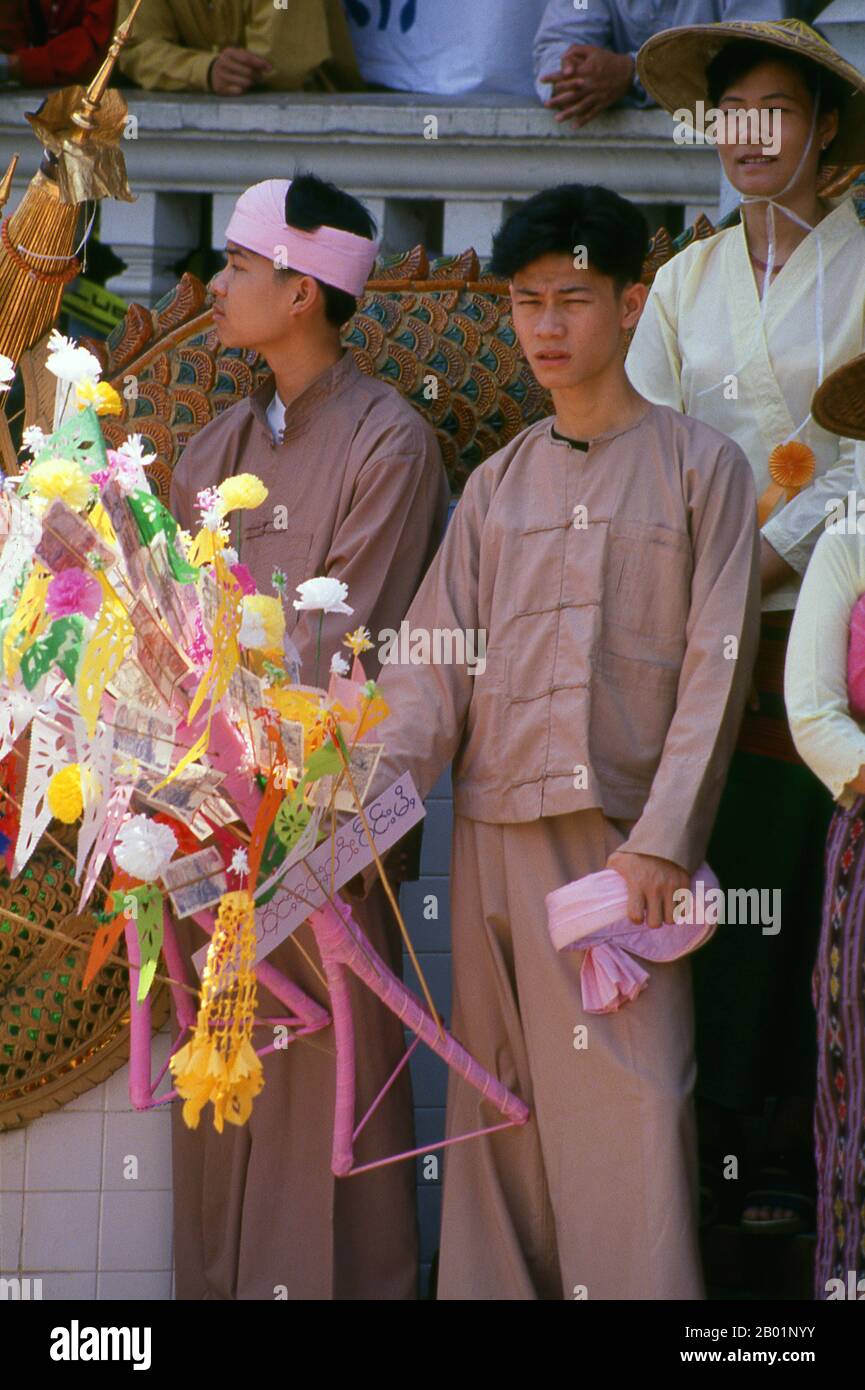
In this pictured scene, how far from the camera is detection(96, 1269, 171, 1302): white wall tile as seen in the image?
4.79 metres

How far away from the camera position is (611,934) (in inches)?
156

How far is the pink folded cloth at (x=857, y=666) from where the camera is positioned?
12.7 ft

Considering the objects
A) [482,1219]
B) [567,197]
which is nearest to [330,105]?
[567,197]

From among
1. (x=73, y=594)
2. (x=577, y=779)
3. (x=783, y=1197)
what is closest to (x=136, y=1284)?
(x=783, y=1197)

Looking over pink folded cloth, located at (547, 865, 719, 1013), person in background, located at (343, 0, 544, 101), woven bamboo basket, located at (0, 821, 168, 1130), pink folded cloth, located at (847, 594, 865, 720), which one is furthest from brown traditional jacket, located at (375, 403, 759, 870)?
person in background, located at (343, 0, 544, 101)

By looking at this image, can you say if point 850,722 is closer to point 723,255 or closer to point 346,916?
point 346,916

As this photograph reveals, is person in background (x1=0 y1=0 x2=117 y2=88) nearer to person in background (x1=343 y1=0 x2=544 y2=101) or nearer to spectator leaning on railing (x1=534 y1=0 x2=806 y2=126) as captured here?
person in background (x1=343 y1=0 x2=544 y2=101)

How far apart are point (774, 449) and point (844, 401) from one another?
1.40ft

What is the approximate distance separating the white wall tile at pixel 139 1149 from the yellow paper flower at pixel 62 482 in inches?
71.7

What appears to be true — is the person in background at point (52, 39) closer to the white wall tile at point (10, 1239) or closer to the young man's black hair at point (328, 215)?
the young man's black hair at point (328, 215)

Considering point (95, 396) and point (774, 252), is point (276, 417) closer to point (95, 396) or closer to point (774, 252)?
point (774, 252)

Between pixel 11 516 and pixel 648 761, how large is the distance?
1.20 meters

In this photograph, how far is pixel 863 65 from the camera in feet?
17.1

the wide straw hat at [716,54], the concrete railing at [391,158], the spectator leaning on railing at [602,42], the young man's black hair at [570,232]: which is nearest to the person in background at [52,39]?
the concrete railing at [391,158]
